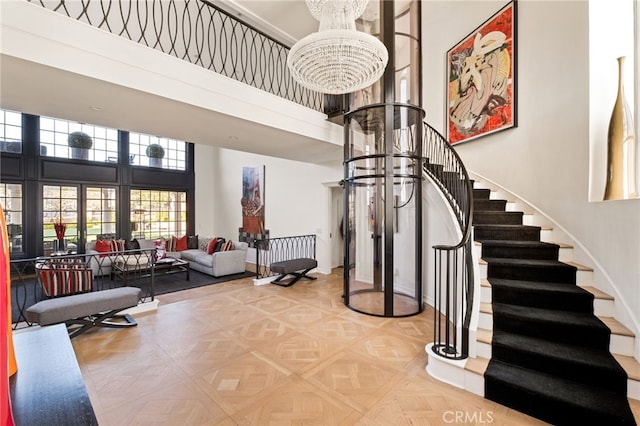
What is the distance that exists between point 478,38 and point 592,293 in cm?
440

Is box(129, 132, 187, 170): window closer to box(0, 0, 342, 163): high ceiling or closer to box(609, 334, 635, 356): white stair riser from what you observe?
box(0, 0, 342, 163): high ceiling

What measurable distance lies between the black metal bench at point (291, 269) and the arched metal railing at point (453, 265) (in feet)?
9.10

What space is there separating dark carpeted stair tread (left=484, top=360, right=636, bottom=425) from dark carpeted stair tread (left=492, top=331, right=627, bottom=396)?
0.16 feet

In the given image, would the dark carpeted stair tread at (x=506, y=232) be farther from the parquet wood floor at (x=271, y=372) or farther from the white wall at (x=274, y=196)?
the white wall at (x=274, y=196)

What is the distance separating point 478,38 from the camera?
15.9 feet

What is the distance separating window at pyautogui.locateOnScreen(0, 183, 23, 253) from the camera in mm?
6836

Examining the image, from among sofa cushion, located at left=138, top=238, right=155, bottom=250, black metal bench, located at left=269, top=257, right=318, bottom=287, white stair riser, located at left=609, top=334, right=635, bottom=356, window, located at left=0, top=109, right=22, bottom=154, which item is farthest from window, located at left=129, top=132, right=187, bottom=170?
white stair riser, located at left=609, top=334, right=635, bottom=356

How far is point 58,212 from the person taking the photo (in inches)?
297

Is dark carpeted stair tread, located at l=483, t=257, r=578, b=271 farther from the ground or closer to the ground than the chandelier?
closer to the ground

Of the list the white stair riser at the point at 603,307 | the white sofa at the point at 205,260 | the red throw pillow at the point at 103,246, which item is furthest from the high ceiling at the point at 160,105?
the red throw pillow at the point at 103,246

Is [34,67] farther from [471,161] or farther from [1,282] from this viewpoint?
[471,161]

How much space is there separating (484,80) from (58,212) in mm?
10435

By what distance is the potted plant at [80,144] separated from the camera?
7438mm

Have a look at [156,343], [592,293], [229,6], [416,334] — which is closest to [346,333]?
[416,334]
